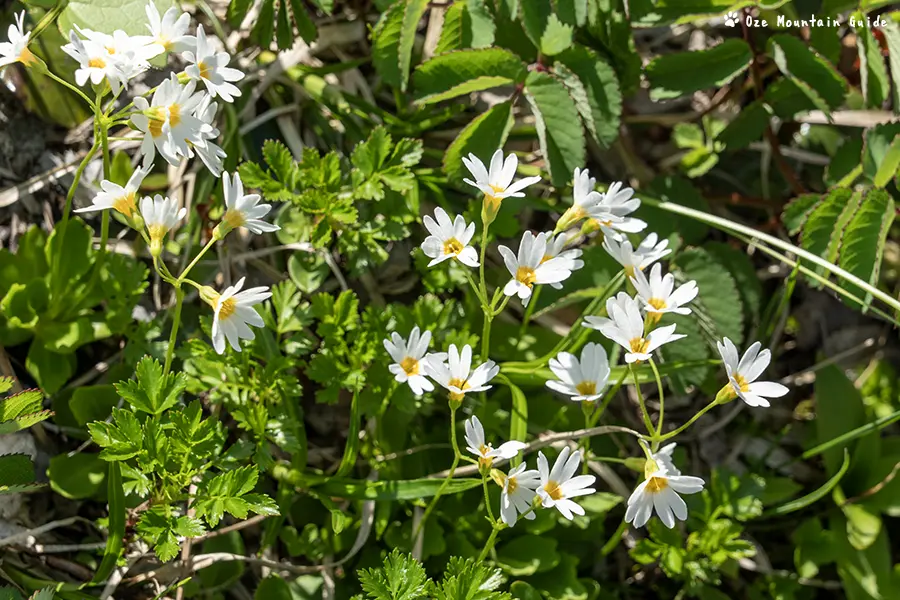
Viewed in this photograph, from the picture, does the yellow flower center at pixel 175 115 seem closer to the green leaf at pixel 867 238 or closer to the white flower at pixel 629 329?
the white flower at pixel 629 329

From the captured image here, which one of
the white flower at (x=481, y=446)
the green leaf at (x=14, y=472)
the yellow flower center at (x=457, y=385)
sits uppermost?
the green leaf at (x=14, y=472)

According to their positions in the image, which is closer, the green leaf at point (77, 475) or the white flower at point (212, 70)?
the white flower at point (212, 70)

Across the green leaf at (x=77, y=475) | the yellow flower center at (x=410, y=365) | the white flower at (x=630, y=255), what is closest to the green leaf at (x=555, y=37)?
the white flower at (x=630, y=255)

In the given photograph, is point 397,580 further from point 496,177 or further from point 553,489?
point 496,177

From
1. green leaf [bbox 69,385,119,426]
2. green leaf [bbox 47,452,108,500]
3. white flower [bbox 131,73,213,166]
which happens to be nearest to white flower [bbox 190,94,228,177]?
white flower [bbox 131,73,213,166]

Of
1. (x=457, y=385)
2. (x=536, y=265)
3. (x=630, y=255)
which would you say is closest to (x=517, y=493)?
(x=457, y=385)

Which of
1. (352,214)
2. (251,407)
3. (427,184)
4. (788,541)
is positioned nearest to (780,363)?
(788,541)

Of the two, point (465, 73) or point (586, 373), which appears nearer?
point (586, 373)
